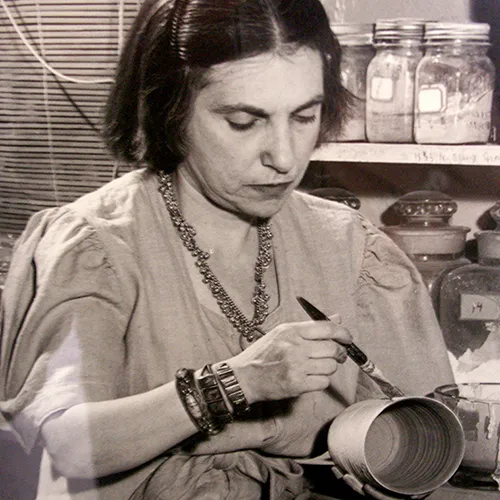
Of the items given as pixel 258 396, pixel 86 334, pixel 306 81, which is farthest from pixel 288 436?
pixel 306 81

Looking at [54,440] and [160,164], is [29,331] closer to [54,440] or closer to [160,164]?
[54,440]

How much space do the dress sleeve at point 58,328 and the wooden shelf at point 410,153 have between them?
12.2 inches

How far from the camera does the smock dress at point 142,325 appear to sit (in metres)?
0.68

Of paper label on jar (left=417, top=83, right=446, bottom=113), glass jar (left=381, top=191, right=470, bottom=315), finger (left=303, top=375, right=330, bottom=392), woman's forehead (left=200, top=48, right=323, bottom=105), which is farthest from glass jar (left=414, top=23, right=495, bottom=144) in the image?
finger (left=303, top=375, right=330, bottom=392)

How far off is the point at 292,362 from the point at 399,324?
25 cm

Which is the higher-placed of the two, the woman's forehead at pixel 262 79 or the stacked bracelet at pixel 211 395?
the woman's forehead at pixel 262 79

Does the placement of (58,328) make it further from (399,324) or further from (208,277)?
(399,324)

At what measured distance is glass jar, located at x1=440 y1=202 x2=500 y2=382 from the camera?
0.90 m

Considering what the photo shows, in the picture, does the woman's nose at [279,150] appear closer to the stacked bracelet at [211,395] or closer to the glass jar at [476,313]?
the stacked bracelet at [211,395]

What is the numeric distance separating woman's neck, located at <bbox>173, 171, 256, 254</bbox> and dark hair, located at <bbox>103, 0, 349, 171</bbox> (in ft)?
0.10

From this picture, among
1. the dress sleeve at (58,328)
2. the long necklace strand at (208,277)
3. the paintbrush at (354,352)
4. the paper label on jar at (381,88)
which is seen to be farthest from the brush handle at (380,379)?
the paper label on jar at (381,88)

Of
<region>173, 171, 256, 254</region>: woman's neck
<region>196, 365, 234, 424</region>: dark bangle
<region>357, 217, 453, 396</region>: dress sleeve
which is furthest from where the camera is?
<region>357, 217, 453, 396</region>: dress sleeve

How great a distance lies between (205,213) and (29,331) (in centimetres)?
21

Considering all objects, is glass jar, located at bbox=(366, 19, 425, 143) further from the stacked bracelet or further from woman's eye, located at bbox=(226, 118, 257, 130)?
the stacked bracelet
